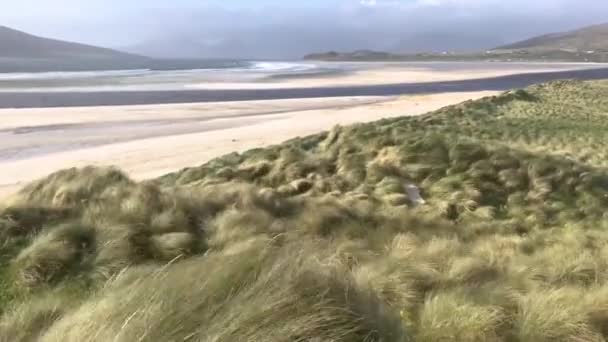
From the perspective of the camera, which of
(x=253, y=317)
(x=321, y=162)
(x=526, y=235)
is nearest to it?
(x=253, y=317)

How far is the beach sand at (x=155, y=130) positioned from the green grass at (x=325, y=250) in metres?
5.25

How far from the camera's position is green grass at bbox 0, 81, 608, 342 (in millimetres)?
3107

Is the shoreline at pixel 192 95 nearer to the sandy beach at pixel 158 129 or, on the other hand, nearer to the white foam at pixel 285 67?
the sandy beach at pixel 158 129

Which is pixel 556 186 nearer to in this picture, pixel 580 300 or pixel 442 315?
pixel 580 300

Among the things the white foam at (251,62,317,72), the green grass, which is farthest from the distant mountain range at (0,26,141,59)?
Answer: the green grass

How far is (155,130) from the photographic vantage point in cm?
2492

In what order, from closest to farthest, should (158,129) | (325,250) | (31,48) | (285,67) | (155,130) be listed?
(325,250) < (155,130) < (158,129) < (285,67) < (31,48)

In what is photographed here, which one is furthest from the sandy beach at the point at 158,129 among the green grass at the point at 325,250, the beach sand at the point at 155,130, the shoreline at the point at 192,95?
the green grass at the point at 325,250

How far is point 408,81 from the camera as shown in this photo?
59312 millimetres

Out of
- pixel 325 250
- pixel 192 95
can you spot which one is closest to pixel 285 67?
pixel 192 95

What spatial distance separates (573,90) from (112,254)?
29913mm

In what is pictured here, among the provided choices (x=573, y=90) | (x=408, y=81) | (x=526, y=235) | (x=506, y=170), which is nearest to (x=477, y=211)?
(x=526, y=235)

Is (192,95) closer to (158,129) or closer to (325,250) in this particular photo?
(158,129)

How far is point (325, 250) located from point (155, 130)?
69.7ft
